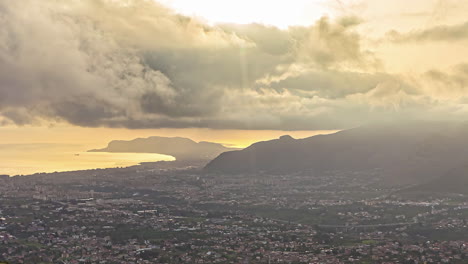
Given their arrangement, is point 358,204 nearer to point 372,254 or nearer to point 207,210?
point 207,210

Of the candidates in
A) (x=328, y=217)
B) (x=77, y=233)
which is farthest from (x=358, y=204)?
(x=77, y=233)

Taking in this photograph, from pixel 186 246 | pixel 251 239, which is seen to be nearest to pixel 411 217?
pixel 251 239

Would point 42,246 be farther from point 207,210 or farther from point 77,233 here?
point 207,210

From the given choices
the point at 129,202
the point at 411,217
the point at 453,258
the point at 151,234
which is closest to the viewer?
the point at 453,258

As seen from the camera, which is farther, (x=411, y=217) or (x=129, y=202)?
(x=129, y=202)

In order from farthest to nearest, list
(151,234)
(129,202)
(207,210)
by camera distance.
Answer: (129,202) → (207,210) → (151,234)

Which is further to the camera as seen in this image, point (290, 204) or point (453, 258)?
point (290, 204)

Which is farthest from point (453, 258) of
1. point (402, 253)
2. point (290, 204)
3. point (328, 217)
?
point (290, 204)

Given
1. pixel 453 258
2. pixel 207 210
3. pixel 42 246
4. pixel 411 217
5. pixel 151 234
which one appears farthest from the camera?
pixel 207 210
